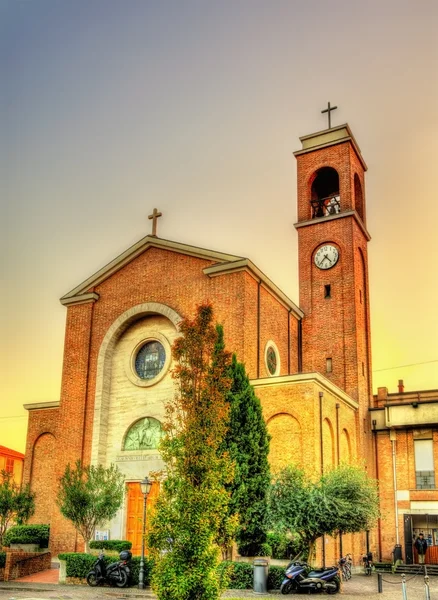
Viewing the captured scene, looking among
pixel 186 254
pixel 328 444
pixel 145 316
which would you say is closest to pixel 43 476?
pixel 145 316

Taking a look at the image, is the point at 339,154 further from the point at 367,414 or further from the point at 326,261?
the point at 367,414

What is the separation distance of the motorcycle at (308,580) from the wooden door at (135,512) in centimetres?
909

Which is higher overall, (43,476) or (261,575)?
(43,476)

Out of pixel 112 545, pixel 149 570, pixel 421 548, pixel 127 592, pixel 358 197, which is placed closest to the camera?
pixel 127 592

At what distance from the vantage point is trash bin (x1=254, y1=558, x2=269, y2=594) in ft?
62.5

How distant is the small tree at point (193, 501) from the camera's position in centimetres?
1291

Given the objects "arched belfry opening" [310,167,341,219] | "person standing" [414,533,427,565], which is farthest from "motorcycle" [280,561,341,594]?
"arched belfry opening" [310,167,341,219]

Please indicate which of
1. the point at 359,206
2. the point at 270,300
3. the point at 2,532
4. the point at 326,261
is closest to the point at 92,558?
the point at 2,532

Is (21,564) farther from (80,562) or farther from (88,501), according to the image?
(88,501)

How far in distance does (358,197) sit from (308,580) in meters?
23.7

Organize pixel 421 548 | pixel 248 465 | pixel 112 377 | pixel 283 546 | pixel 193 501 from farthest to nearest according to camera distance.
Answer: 1. pixel 112 377
2. pixel 421 548
3. pixel 283 546
4. pixel 248 465
5. pixel 193 501

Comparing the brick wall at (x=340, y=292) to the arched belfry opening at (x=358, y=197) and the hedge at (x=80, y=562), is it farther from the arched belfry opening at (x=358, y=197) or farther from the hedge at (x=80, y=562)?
the hedge at (x=80, y=562)

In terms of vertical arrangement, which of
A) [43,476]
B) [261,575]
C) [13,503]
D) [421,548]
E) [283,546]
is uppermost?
[43,476]

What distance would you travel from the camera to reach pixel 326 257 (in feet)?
115
